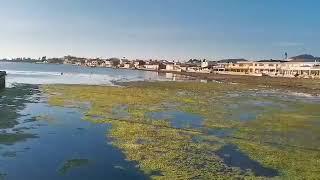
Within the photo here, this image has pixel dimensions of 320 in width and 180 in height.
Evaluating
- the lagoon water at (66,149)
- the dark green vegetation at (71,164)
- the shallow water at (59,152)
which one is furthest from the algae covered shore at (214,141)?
the dark green vegetation at (71,164)

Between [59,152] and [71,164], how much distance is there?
217 cm

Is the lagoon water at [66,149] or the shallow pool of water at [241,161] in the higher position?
the lagoon water at [66,149]

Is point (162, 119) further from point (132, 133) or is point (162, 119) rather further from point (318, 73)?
point (318, 73)

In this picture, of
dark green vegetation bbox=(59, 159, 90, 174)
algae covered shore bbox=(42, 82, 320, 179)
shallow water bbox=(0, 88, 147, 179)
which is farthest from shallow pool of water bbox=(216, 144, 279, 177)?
dark green vegetation bbox=(59, 159, 90, 174)

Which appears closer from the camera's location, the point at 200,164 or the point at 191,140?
the point at 200,164

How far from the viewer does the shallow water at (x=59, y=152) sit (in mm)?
14281

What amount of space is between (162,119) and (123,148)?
1001cm

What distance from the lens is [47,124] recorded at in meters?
25.0

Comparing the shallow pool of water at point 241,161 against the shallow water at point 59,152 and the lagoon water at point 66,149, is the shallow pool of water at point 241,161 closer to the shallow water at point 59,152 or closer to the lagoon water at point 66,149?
the lagoon water at point 66,149

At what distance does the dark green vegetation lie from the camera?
14.6 meters

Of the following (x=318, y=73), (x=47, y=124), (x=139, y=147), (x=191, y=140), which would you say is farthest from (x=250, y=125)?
(x=318, y=73)

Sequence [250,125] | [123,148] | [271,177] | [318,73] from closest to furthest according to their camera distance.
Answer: [271,177], [123,148], [250,125], [318,73]

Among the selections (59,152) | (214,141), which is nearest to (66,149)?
(59,152)

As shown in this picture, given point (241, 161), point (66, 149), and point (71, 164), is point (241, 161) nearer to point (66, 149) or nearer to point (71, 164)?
point (71, 164)
